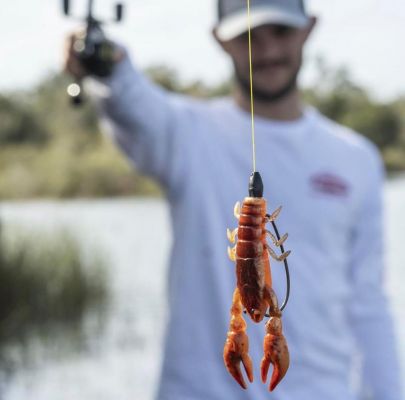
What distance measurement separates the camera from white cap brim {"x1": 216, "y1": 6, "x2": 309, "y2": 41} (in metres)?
2.47

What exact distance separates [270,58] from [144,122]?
0.59 m

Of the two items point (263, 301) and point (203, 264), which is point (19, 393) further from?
point (263, 301)

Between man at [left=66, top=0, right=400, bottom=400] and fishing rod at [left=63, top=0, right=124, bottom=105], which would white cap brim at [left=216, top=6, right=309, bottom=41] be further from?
fishing rod at [left=63, top=0, right=124, bottom=105]

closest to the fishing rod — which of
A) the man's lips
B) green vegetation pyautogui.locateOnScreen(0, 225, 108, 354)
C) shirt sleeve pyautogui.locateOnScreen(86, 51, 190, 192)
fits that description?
shirt sleeve pyautogui.locateOnScreen(86, 51, 190, 192)

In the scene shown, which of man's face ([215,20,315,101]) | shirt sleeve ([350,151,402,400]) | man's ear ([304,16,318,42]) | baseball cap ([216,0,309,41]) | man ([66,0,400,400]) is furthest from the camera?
shirt sleeve ([350,151,402,400])

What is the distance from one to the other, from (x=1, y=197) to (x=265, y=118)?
2974 cm

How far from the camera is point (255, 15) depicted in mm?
2611

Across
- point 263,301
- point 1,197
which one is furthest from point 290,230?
point 1,197

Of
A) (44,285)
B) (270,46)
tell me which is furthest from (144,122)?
(44,285)

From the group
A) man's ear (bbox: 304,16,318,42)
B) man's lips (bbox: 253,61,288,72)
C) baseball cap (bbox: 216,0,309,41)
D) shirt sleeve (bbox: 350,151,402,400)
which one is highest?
man's ear (bbox: 304,16,318,42)

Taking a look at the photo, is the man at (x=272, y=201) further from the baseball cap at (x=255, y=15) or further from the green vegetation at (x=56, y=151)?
the green vegetation at (x=56, y=151)

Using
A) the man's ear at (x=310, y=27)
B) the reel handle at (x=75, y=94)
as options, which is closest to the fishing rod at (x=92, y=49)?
the reel handle at (x=75, y=94)

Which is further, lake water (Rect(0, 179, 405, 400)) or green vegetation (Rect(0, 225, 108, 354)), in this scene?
green vegetation (Rect(0, 225, 108, 354))

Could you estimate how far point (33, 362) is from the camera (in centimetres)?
1359
